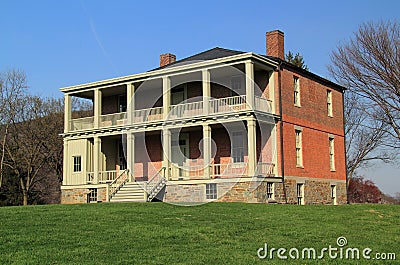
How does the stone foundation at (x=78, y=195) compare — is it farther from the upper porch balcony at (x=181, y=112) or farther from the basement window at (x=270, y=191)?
the basement window at (x=270, y=191)

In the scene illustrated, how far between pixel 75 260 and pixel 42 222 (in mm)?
4709

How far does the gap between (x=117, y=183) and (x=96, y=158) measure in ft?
7.25

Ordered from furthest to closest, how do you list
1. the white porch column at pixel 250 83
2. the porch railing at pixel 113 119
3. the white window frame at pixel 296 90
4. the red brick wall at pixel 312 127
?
the porch railing at pixel 113 119
the white window frame at pixel 296 90
the red brick wall at pixel 312 127
the white porch column at pixel 250 83

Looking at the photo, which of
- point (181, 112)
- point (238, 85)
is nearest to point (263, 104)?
point (238, 85)

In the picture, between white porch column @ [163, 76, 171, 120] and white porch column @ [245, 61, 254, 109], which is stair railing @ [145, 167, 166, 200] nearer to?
white porch column @ [163, 76, 171, 120]

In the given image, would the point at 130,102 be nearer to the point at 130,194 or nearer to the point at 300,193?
the point at 130,194

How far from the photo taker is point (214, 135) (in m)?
27.7

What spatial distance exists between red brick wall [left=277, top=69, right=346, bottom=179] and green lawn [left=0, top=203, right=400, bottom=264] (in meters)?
8.64

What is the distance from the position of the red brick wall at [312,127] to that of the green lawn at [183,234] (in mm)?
8639

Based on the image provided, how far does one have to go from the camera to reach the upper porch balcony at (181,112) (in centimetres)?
2505

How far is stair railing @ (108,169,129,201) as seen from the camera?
2673 cm

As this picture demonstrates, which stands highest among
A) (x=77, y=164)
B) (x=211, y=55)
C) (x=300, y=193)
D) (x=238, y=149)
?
(x=211, y=55)

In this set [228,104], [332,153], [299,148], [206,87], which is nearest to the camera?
[206,87]

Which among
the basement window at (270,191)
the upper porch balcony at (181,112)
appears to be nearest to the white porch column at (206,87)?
the upper porch balcony at (181,112)
